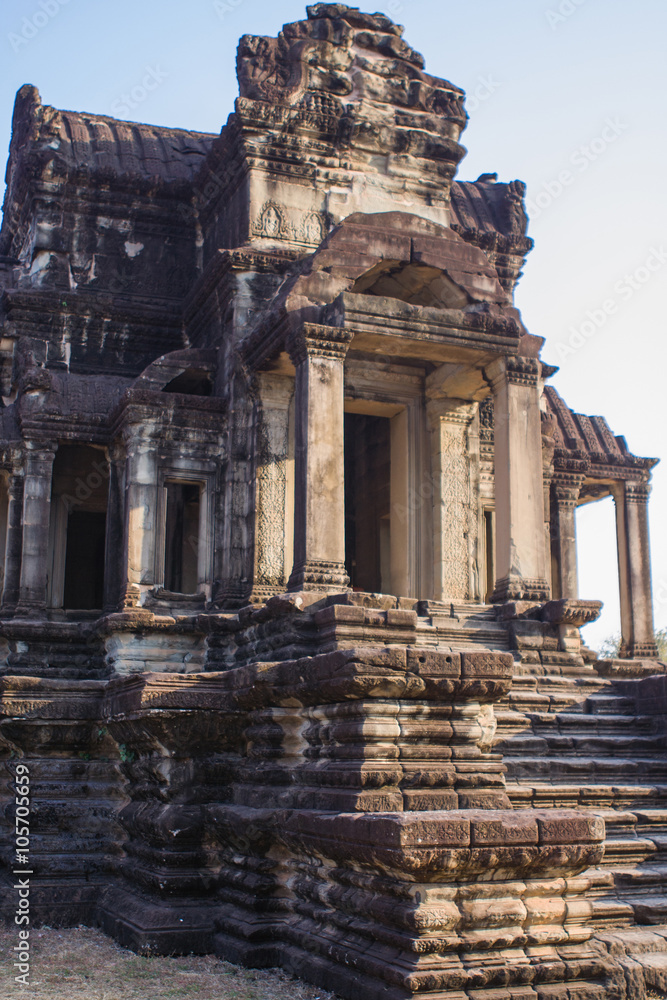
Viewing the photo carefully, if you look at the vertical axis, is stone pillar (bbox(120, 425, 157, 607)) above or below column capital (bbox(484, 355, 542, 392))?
below

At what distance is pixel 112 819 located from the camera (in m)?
11.0

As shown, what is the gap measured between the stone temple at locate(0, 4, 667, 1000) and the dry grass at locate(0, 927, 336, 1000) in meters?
0.20

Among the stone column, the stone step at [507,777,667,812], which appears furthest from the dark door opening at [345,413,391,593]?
the stone step at [507,777,667,812]

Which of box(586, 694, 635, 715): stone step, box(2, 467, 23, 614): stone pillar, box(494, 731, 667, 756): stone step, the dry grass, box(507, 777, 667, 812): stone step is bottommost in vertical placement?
the dry grass

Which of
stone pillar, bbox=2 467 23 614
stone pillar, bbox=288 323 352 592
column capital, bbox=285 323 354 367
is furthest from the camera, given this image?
stone pillar, bbox=2 467 23 614

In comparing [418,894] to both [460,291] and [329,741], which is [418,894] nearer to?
[329,741]

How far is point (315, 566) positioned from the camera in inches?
426

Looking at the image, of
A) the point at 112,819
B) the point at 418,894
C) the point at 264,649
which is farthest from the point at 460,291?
the point at 418,894

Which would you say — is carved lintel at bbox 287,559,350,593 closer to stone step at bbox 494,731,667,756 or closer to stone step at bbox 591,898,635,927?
stone step at bbox 494,731,667,756

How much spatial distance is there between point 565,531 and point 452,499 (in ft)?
13.8

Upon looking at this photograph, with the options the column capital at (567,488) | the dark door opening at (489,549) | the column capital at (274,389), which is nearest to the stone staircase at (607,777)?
the column capital at (274,389)

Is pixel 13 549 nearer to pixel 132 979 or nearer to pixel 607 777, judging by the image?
pixel 132 979

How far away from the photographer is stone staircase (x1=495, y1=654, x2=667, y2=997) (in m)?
7.78

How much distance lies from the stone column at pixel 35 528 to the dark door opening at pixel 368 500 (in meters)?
4.78
